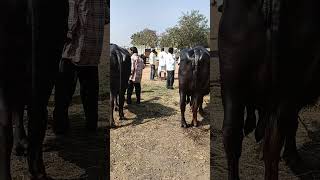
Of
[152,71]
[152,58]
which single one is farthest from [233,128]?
[152,71]

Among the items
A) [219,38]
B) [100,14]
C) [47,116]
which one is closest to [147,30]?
[100,14]

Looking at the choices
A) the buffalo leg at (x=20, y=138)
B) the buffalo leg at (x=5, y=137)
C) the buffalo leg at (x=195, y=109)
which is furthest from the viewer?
the buffalo leg at (x=195, y=109)

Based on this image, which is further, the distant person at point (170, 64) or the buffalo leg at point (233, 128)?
the distant person at point (170, 64)

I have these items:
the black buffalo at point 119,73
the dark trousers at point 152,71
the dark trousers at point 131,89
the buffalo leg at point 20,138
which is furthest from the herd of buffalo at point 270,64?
the dark trousers at point 152,71

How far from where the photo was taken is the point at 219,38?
2.52m

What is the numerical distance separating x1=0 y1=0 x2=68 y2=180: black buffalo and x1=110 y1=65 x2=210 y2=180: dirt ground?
2.85ft

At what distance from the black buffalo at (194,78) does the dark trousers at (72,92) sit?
0.85 metres

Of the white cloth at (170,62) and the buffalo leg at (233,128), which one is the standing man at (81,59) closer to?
the buffalo leg at (233,128)

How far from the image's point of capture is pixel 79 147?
9.25 ft

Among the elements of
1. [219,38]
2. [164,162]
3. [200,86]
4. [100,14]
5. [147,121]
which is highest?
[100,14]

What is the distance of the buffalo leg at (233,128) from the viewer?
95.8 inches

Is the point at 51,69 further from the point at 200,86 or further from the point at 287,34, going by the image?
the point at 200,86

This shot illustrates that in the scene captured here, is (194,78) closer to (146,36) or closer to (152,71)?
(146,36)

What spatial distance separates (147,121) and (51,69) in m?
1.26
